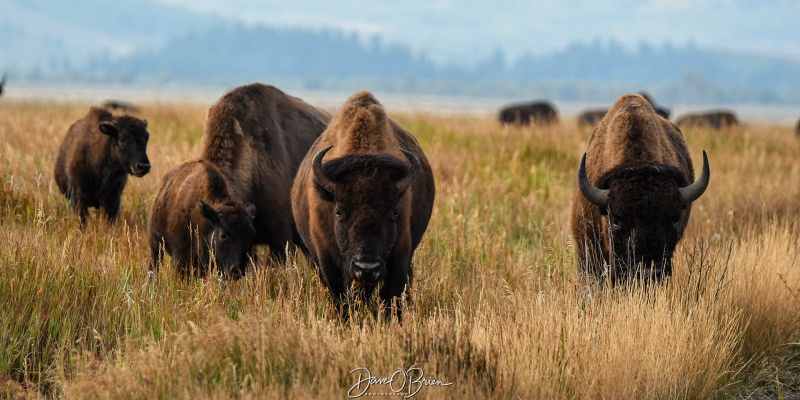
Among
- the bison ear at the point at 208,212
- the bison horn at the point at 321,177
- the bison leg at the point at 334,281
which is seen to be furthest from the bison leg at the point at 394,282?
the bison ear at the point at 208,212

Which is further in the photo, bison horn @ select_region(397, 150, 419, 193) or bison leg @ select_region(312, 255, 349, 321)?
bison leg @ select_region(312, 255, 349, 321)

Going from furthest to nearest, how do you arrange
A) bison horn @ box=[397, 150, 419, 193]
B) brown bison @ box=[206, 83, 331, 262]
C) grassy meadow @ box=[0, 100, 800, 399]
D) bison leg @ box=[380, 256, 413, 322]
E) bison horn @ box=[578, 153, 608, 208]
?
brown bison @ box=[206, 83, 331, 262] → bison horn @ box=[578, 153, 608, 208] → bison leg @ box=[380, 256, 413, 322] → bison horn @ box=[397, 150, 419, 193] → grassy meadow @ box=[0, 100, 800, 399]

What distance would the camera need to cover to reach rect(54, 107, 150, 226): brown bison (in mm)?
10898

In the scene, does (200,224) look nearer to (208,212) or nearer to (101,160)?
(208,212)

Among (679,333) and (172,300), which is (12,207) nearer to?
(172,300)

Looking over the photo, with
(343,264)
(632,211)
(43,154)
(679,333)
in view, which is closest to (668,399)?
(679,333)

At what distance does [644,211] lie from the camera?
710 centimetres

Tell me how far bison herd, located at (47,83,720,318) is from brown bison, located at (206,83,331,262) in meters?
0.01

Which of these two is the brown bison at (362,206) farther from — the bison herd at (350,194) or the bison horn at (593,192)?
the bison horn at (593,192)

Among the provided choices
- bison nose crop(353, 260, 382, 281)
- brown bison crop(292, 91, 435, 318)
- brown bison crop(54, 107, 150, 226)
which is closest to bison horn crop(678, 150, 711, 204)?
brown bison crop(292, 91, 435, 318)

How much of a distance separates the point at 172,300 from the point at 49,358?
0.98 metres

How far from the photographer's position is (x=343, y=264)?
22.2 feet

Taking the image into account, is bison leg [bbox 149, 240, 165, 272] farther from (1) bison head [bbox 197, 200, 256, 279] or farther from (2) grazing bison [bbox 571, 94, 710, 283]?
(2) grazing bison [bbox 571, 94, 710, 283]

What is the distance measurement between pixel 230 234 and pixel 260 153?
55.4 inches
